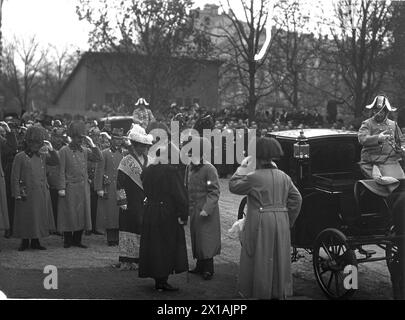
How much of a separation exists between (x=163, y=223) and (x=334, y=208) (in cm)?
162

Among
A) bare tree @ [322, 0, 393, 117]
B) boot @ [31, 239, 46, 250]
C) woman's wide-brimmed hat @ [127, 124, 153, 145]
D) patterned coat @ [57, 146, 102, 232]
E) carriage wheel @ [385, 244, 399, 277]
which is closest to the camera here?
carriage wheel @ [385, 244, 399, 277]

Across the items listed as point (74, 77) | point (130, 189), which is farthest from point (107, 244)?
point (74, 77)

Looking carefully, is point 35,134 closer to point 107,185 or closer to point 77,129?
point 77,129

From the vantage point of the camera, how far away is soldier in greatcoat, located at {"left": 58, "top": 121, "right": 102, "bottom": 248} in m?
8.35

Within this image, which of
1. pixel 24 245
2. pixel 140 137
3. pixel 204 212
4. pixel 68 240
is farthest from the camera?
pixel 68 240

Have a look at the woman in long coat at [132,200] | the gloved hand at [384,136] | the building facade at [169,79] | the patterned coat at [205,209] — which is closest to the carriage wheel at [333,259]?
the gloved hand at [384,136]

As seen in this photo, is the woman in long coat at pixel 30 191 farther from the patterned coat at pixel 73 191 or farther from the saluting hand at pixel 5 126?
the saluting hand at pixel 5 126

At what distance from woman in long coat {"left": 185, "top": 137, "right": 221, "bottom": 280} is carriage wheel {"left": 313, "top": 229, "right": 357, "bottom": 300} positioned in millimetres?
1217

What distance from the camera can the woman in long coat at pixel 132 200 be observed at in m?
6.87

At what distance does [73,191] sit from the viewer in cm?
848

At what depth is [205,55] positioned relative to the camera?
15.2m

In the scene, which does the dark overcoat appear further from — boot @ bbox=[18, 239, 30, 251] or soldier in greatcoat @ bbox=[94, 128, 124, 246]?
soldier in greatcoat @ bbox=[94, 128, 124, 246]

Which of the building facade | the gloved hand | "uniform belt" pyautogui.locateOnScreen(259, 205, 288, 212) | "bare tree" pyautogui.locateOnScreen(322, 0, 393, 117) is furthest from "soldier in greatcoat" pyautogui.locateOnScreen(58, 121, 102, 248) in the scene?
the building facade

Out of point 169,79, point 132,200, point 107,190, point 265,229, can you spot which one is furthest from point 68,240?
point 169,79
